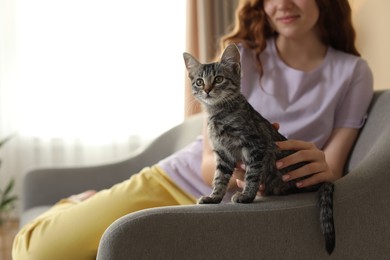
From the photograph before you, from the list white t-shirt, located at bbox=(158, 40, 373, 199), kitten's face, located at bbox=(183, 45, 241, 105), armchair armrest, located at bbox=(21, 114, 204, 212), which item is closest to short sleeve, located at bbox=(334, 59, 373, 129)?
white t-shirt, located at bbox=(158, 40, 373, 199)

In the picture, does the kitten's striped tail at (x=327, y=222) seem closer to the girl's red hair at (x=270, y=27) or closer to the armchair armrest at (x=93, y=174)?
the girl's red hair at (x=270, y=27)

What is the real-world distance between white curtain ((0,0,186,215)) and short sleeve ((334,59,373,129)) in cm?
155

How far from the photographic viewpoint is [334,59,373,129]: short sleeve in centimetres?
163

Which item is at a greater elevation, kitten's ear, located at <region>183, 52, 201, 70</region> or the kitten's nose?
kitten's ear, located at <region>183, 52, 201, 70</region>

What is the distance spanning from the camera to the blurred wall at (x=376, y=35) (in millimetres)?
2180

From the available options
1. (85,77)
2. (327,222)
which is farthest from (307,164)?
(85,77)

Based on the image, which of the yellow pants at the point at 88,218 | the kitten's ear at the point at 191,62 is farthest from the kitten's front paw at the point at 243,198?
the yellow pants at the point at 88,218

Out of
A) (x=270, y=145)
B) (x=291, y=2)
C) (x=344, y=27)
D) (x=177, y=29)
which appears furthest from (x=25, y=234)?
(x=177, y=29)

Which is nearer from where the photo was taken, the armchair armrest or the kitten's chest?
the kitten's chest

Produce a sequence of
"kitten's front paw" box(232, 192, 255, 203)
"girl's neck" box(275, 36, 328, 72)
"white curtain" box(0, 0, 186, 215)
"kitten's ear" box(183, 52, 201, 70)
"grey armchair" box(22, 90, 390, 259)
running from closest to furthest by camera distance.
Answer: "grey armchair" box(22, 90, 390, 259)
"kitten's front paw" box(232, 192, 255, 203)
"kitten's ear" box(183, 52, 201, 70)
"girl's neck" box(275, 36, 328, 72)
"white curtain" box(0, 0, 186, 215)

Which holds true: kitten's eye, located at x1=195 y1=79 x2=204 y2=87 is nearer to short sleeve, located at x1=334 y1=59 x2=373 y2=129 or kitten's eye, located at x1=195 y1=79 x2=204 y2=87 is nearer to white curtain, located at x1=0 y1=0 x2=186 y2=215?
short sleeve, located at x1=334 y1=59 x2=373 y2=129

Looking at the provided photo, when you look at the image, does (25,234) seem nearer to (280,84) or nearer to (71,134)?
(280,84)

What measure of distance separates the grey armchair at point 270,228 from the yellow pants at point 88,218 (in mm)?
476

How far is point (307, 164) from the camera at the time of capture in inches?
51.4
